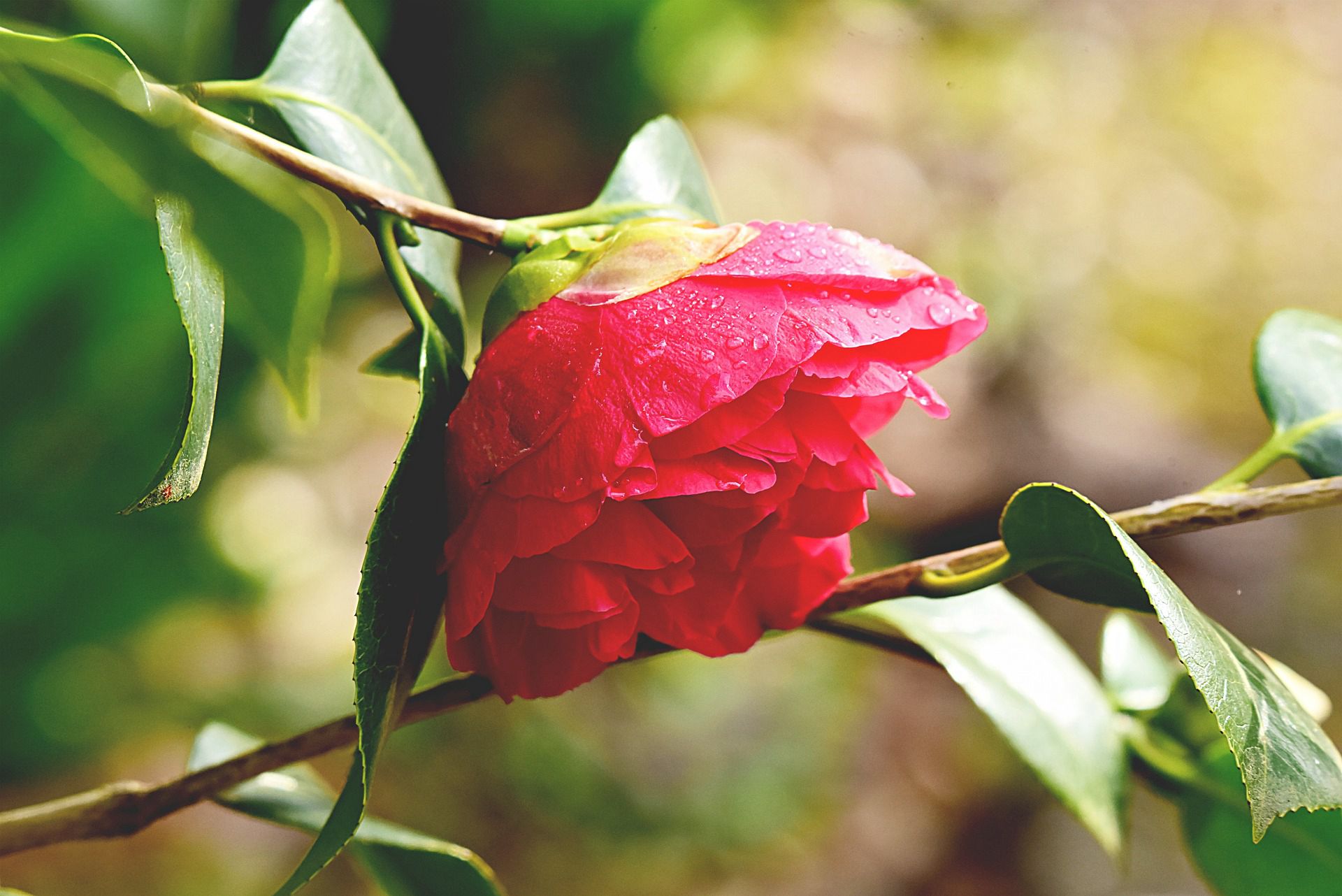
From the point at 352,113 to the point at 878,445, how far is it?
1885mm

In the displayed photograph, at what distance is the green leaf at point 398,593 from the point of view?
311mm

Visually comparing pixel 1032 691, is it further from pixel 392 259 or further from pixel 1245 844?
pixel 392 259

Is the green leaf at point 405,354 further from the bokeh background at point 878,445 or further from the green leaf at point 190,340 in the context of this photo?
the bokeh background at point 878,445

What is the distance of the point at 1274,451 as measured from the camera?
47 centimetres

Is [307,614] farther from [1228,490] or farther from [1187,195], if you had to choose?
[1187,195]

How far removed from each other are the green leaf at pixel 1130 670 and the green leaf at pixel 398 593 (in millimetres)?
423

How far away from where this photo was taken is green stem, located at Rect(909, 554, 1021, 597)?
384 millimetres

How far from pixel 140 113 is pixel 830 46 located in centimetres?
238

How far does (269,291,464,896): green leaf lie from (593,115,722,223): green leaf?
17 centimetres

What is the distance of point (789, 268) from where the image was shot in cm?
32

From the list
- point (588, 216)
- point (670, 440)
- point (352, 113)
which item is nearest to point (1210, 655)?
point (670, 440)

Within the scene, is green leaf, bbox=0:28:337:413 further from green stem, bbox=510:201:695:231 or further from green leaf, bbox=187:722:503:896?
green leaf, bbox=187:722:503:896

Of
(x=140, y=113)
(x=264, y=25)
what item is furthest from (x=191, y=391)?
(x=264, y=25)

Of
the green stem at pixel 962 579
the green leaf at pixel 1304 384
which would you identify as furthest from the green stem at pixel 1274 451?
the green stem at pixel 962 579
